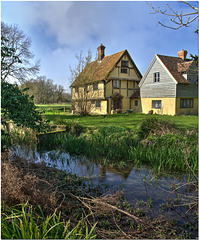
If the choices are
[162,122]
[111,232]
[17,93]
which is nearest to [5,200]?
[111,232]

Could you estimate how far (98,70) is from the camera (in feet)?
65.4

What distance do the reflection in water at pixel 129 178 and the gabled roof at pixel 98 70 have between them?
39.7 feet

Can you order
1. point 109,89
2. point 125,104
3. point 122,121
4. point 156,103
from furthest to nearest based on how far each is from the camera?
1. point 125,104
2. point 109,89
3. point 156,103
4. point 122,121

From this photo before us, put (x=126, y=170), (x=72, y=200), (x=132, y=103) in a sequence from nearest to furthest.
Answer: (x=72, y=200), (x=126, y=170), (x=132, y=103)

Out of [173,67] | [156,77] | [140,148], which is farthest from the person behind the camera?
[156,77]

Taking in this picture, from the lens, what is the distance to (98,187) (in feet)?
12.6

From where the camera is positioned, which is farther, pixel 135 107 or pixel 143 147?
pixel 135 107

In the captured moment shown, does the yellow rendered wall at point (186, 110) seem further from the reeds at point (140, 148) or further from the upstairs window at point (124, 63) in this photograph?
the reeds at point (140, 148)

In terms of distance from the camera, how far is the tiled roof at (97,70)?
1728 centimetres

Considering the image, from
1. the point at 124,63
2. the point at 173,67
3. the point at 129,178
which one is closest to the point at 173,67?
the point at 173,67

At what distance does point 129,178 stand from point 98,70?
1669 centimetres

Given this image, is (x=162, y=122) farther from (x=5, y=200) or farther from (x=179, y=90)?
(x=179, y=90)

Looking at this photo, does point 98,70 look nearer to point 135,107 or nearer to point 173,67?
point 135,107

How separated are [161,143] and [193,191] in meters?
2.53
